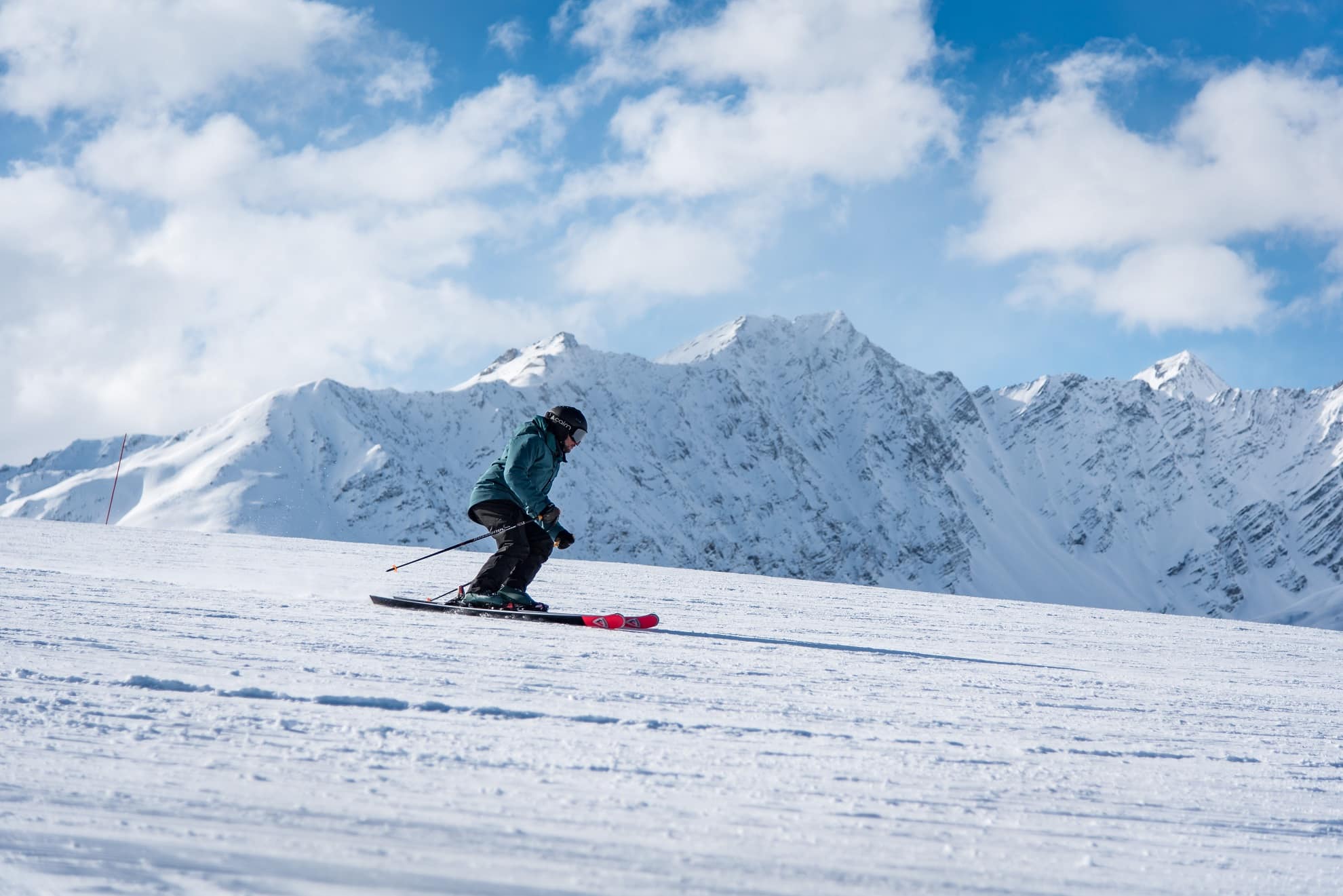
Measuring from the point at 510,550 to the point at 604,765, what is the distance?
15.3 ft

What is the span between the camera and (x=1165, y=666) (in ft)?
24.3

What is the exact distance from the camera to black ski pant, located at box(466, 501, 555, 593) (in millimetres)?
7562

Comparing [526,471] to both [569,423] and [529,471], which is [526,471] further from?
[569,423]

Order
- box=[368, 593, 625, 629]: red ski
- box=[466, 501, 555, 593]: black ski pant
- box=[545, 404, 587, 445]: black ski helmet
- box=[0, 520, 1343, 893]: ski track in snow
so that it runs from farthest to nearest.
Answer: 1. box=[545, 404, 587, 445]: black ski helmet
2. box=[466, 501, 555, 593]: black ski pant
3. box=[368, 593, 625, 629]: red ski
4. box=[0, 520, 1343, 893]: ski track in snow

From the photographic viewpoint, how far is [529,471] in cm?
747

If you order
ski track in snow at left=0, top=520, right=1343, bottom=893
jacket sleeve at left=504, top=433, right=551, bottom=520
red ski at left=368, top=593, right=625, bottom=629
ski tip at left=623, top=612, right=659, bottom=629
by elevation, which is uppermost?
jacket sleeve at left=504, top=433, right=551, bottom=520

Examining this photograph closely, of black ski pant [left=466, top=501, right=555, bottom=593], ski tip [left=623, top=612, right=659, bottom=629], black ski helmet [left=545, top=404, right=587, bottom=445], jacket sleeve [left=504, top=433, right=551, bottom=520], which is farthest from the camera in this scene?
black ski helmet [left=545, top=404, right=587, bottom=445]

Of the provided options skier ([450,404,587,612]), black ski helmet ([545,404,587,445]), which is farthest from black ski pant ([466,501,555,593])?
black ski helmet ([545,404,587,445])

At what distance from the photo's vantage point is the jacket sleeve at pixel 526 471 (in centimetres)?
733

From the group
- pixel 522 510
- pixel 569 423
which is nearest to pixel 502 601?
pixel 522 510

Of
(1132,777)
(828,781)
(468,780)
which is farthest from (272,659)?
(1132,777)

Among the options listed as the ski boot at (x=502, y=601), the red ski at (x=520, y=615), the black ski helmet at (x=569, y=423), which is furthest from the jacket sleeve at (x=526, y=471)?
the red ski at (x=520, y=615)

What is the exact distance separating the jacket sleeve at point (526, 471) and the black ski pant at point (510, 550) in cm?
28

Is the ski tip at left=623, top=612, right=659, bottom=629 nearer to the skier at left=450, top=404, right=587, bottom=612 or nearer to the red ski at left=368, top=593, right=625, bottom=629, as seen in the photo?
the red ski at left=368, top=593, right=625, bottom=629
